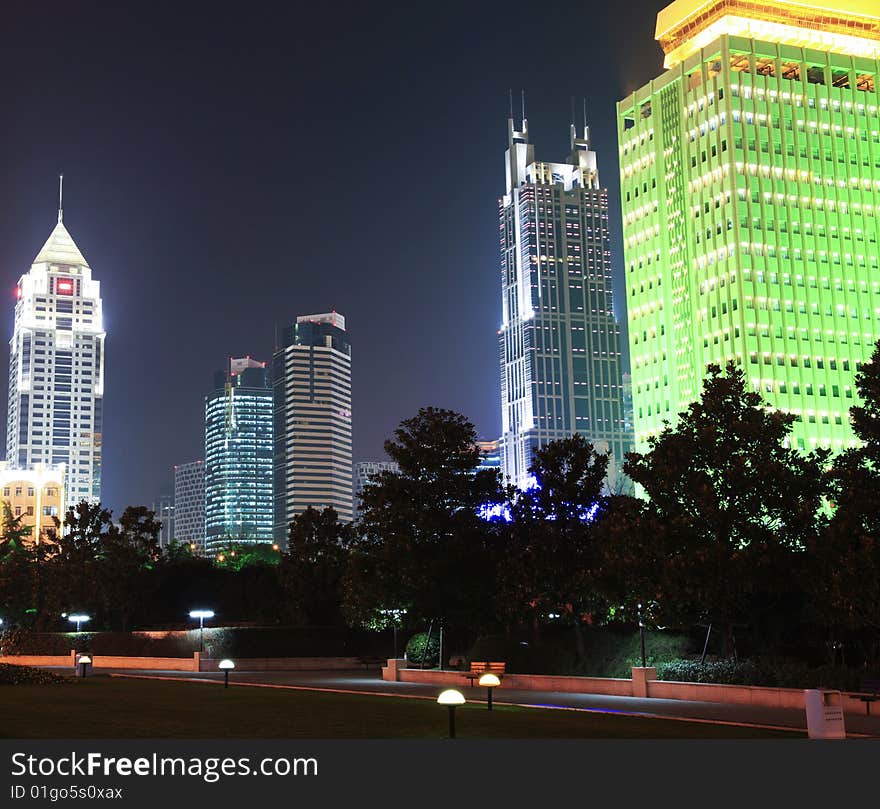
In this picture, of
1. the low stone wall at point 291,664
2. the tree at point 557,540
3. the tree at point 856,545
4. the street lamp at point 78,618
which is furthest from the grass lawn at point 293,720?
the street lamp at point 78,618

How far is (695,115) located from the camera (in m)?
136

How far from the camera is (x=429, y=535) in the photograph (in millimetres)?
47656

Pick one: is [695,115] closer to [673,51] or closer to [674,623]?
[673,51]

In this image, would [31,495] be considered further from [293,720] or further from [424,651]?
[293,720]

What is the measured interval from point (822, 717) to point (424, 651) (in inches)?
1168

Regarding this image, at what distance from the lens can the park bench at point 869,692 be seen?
92.1 feet

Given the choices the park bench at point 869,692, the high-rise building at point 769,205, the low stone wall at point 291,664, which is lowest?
the low stone wall at point 291,664

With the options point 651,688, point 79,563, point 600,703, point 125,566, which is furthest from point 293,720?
A: point 79,563

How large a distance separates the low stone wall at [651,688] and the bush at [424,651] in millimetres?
5152

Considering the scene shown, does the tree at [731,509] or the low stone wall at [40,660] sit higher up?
the tree at [731,509]

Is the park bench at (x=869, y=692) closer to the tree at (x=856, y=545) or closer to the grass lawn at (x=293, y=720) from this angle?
the tree at (x=856, y=545)

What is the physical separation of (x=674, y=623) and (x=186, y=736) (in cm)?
1906

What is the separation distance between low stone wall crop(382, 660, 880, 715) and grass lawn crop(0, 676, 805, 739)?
17.9ft

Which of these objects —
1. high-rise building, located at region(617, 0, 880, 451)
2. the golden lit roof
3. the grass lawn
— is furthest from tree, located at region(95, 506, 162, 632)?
the golden lit roof
